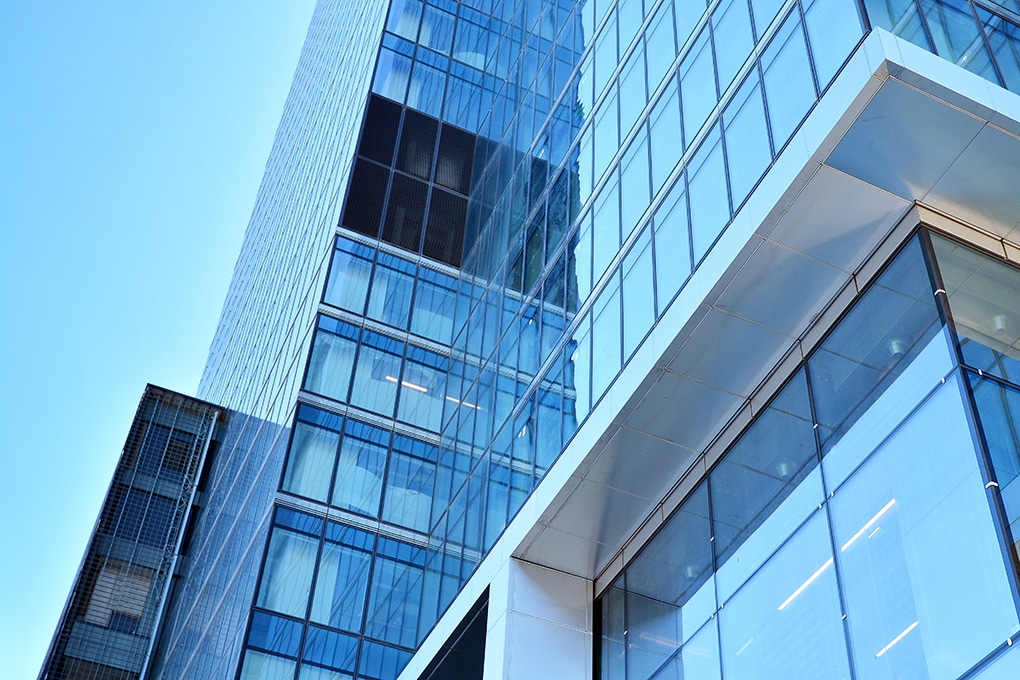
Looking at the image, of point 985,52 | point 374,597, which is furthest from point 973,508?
point 374,597

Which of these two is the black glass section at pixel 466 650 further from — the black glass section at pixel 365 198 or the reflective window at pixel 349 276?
the black glass section at pixel 365 198

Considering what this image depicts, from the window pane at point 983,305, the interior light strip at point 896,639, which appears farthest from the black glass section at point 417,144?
the interior light strip at point 896,639

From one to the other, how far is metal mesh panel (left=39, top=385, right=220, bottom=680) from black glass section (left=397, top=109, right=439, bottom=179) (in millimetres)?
21710

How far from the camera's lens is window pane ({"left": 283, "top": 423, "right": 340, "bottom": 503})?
3363 cm

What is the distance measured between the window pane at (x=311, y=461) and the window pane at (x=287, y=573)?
140 centimetres

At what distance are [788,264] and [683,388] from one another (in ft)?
9.42

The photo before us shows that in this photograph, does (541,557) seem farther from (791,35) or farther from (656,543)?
(791,35)

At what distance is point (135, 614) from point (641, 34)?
131 feet

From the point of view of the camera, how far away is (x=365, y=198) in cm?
4038

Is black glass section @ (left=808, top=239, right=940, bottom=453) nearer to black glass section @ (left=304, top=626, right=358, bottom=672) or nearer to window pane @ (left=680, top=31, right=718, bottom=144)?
window pane @ (left=680, top=31, right=718, bottom=144)

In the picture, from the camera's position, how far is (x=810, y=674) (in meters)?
15.1

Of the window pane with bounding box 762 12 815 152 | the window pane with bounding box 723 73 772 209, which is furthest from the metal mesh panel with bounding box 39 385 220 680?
the window pane with bounding box 762 12 815 152

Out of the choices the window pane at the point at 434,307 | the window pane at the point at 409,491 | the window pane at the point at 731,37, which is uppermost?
the window pane at the point at 434,307

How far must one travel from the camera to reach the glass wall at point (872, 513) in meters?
13.1
